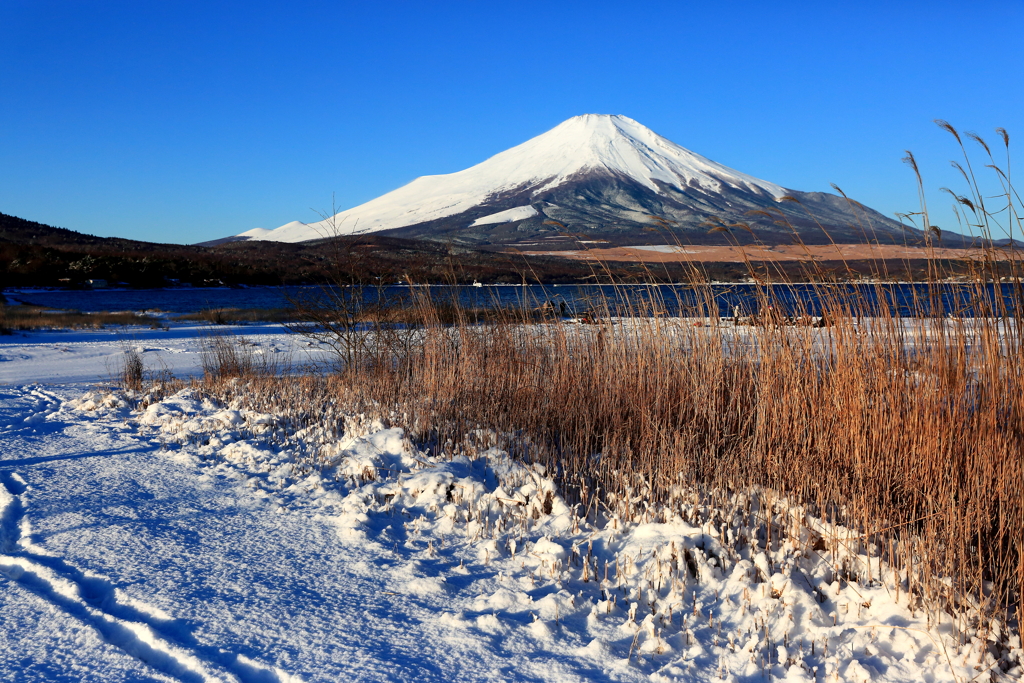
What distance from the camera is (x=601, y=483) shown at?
13.1 feet

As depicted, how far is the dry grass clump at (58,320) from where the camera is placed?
15.9 m

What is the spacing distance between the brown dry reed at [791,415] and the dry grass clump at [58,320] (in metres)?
13.6

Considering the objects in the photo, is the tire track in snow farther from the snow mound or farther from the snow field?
the snow mound

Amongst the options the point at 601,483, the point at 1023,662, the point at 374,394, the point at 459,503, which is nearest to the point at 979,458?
the point at 1023,662

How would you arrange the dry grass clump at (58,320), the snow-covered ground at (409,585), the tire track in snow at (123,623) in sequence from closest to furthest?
the tire track in snow at (123,623) < the snow-covered ground at (409,585) < the dry grass clump at (58,320)

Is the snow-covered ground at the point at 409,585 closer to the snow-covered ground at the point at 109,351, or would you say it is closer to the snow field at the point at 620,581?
the snow field at the point at 620,581

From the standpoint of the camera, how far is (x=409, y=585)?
2879 mm

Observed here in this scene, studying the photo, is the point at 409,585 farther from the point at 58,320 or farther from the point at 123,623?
the point at 58,320

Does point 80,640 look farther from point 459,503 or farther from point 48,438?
point 48,438

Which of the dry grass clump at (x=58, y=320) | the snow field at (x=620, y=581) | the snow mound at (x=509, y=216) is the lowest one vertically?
the snow field at (x=620, y=581)

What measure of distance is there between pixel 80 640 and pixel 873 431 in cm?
361

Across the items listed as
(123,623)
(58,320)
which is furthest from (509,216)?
(123,623)

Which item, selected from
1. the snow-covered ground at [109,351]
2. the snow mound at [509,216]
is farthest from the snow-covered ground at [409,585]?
the snow mound at [509,216]

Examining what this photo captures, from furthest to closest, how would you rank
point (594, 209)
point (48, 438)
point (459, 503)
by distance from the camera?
point (594, 209) < point (48, 438) < point (459, 503)
